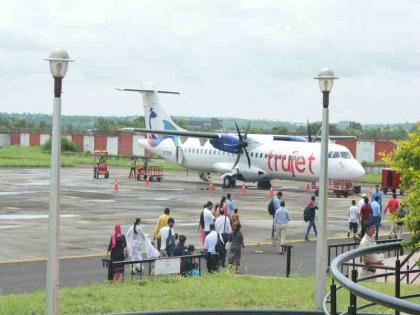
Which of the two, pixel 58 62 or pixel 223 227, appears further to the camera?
pixel 223 227

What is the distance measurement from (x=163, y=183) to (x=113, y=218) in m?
23.5

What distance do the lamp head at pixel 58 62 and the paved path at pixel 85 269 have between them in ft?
21.2

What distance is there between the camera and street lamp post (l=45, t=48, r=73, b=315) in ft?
35.5

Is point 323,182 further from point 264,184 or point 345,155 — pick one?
point 264,184

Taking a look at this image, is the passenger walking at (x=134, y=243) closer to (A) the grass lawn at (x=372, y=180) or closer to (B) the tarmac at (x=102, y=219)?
(B) the tarmac at (x=102, y=219)

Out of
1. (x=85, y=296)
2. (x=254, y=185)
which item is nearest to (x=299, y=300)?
(x=85, y=296)

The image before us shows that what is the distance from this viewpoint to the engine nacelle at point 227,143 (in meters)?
50.9

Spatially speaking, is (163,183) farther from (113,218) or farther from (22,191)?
(113,218)

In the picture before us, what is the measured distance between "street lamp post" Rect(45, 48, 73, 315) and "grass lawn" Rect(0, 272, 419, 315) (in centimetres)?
187

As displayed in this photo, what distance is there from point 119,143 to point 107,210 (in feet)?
246

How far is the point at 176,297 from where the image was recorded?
1450 centimetres

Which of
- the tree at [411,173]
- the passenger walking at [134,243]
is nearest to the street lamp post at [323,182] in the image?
the tree at [411,173]

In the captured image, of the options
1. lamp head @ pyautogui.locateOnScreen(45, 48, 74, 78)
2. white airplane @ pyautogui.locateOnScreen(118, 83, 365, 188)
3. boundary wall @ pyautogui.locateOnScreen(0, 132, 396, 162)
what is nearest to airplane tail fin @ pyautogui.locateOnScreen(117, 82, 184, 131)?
white airplane @ pyautogui.locateOnScreen(118, 83, 365, 188)

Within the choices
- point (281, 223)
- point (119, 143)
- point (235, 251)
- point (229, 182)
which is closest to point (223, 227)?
point (235, 251)
